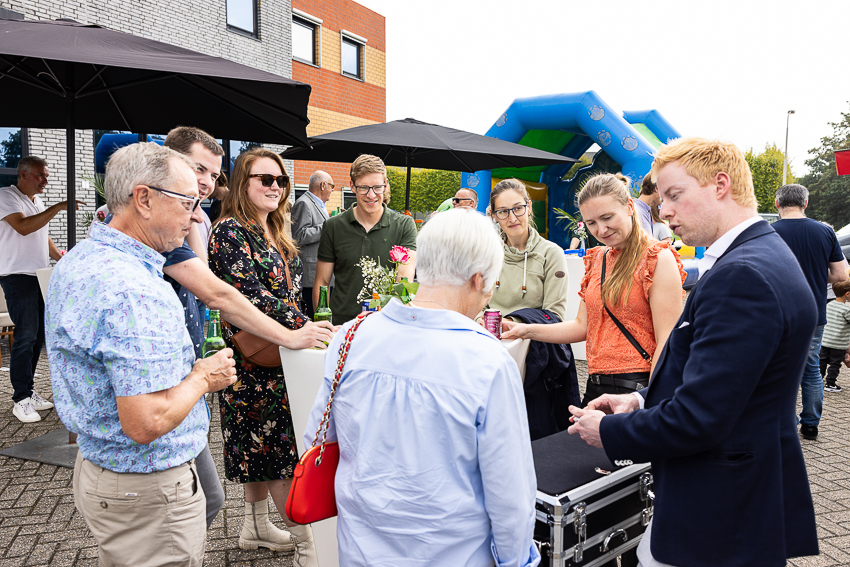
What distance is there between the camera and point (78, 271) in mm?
1501

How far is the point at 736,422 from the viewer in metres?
1.37

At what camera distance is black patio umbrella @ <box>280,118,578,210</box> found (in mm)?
5832

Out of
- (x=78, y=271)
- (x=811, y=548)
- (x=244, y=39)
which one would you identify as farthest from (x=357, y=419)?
(x=244, y=39)

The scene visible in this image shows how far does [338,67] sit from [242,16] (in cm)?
495

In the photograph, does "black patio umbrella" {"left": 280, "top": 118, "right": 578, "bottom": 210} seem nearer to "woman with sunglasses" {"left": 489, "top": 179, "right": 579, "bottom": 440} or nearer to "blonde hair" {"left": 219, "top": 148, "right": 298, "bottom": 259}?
"woman with sunglasses" {"left": 489, "top": 179, "right": 579, "bottom": 440}

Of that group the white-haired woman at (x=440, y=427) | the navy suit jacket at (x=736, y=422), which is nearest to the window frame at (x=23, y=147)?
the white-haired woman at (x=440, y=427)

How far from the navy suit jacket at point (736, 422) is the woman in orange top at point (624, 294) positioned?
0.93 metres

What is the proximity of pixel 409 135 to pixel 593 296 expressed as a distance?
3.84m

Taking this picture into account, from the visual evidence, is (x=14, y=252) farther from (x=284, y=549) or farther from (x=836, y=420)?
(x=836, y=420)

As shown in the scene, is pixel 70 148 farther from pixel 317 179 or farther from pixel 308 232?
pixel 317 179

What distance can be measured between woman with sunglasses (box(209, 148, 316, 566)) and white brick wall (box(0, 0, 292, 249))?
881 centimetres

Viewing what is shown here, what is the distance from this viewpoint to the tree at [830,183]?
37.1 metres

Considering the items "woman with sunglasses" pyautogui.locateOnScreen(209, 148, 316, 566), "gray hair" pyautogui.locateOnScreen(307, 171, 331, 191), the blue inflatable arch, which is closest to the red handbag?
A: "woman with sunglasses" pyautogui.locateOnScreen(209, 148, 316, 566)

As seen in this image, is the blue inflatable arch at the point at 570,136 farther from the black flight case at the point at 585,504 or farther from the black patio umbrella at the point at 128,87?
the black flight case at the point at 585,504
